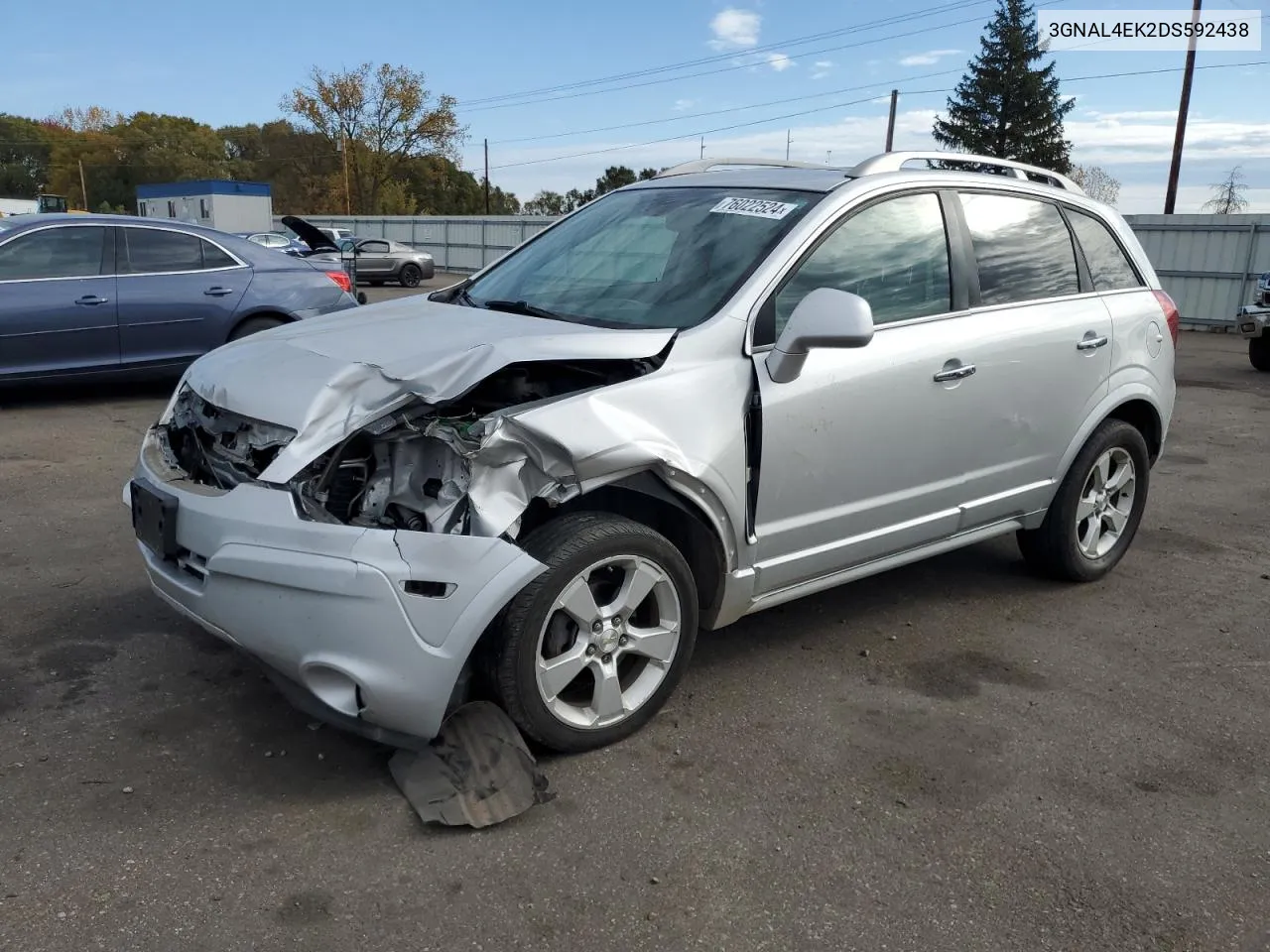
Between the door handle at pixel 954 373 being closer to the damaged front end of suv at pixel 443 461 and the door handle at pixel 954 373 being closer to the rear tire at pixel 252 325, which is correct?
the damaged front end of suv at pixel 443 461

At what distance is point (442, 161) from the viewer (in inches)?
2662

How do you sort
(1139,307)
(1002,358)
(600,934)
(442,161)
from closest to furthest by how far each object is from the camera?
(600,934) → (1002,358) → (1139,307) → (442,161)

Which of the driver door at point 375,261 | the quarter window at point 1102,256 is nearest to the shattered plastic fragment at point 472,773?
the quarter window at point 1102,256

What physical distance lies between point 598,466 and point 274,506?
89cm

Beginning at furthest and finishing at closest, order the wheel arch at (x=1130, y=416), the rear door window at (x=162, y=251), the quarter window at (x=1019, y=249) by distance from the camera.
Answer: the rear door window at (x=162, y=251) → the wheel arch at (x=1130, y=416) → the quarter window at (x=1019, y=249)

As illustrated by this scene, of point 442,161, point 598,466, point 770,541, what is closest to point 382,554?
point 598,466

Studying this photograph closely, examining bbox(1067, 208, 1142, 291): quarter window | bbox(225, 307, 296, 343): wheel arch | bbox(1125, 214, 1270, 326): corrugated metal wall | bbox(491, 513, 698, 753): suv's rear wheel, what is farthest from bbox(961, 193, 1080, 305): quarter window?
bbox(1125, 214, 1270, 326): corrugated metal wall

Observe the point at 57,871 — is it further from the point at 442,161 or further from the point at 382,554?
the point at 442,161

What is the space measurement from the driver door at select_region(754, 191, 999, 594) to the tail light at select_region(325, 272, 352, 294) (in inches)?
267

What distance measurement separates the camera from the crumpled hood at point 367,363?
2.94 meters

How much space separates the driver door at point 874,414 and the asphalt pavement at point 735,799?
1.77 ft

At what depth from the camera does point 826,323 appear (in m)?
3.17

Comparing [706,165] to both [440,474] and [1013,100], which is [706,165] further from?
[1013,100]

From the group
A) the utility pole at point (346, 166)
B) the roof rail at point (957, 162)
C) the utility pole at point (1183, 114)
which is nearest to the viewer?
the roof rail at point (957, 162)
